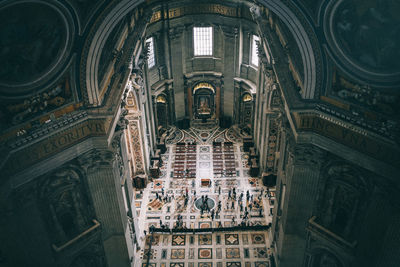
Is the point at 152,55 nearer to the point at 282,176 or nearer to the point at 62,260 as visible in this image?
the point at 282,176

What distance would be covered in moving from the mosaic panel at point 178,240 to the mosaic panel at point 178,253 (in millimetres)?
523

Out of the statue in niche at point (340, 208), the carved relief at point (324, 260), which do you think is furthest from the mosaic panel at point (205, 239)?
the statue in niche at point (340, 208)

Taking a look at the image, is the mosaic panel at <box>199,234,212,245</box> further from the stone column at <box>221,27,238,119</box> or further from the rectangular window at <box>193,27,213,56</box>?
the rectangular window at <box>193,27,213,56</box>

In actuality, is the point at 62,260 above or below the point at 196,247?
above

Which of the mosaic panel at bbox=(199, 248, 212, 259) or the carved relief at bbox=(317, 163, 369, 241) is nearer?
the carved relief at bbox=(317, 163, 369, 241)

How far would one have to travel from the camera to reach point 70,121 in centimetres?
1661

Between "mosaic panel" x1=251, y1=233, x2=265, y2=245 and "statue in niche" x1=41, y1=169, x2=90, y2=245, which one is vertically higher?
"statue in niche" x1=41, y1=169, x2=90, y2=245

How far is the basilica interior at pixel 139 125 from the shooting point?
14859mm

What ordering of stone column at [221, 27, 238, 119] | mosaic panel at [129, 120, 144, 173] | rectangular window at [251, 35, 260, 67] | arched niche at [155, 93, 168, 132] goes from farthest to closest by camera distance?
arched niche at [155, 93, 168, 132], stone column at [221, 27, 238, 119], rectangular window at [251, 35, 260, 67], mosaic panel at [129, 120, 144, 173]

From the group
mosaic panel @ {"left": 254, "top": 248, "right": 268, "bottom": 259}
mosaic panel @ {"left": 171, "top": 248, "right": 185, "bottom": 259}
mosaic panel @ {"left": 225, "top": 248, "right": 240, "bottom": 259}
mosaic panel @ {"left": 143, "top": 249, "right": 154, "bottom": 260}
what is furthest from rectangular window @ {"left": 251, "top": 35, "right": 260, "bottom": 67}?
mosaic panel @ {"left": 143, "top": 249, "right": 154, "bottom": 260}

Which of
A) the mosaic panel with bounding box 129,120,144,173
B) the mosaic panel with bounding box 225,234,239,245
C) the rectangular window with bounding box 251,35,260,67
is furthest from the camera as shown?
the rectangular window with bounding box 251,35,260,67

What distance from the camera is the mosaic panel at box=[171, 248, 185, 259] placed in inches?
968

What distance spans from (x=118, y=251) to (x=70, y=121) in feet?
28.6

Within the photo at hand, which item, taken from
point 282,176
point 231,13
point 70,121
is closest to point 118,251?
point 70,121
